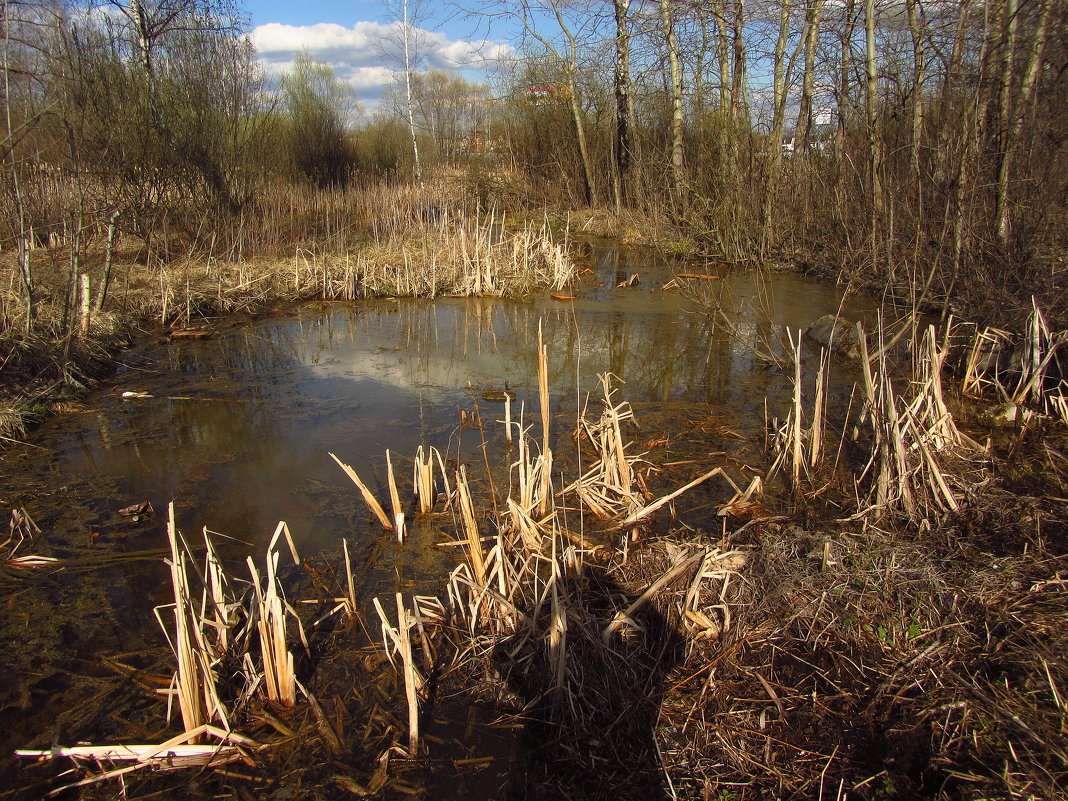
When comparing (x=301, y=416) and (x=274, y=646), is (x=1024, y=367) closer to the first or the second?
(x=274, y=646)

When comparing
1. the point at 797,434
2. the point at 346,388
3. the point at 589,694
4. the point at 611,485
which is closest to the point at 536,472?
the point at 611,485

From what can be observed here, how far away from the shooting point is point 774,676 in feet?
7.61

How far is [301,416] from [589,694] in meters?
3.71

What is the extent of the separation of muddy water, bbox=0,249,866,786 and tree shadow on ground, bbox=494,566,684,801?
93cm

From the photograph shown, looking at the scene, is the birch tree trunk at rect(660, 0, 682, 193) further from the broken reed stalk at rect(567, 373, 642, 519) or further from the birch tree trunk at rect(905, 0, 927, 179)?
the broken reed stalk at rect(567, 373, 642, 519)

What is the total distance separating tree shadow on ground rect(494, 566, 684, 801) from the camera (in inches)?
82.4

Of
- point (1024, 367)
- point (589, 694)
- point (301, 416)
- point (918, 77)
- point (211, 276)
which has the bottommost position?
point (589, 694)

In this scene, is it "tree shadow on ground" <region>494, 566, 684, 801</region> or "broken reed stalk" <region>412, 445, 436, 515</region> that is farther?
"broken reed stalk" <region>412, 445, 436, 515</region>

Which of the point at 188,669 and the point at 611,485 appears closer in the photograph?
the point at 188,669

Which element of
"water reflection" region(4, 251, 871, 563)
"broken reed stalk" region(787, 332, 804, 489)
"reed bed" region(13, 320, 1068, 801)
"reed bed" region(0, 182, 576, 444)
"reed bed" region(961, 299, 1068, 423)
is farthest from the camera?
"reed bed" region(0, 182, 576, 444)

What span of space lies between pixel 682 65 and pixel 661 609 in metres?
12.5

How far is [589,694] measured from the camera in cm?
234

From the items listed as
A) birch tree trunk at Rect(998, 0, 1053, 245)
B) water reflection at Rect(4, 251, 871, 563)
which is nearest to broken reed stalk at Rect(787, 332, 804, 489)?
water reflection at Rect(4, 251, 871, 563)

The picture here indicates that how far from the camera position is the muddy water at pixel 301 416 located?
3043 millimetres
